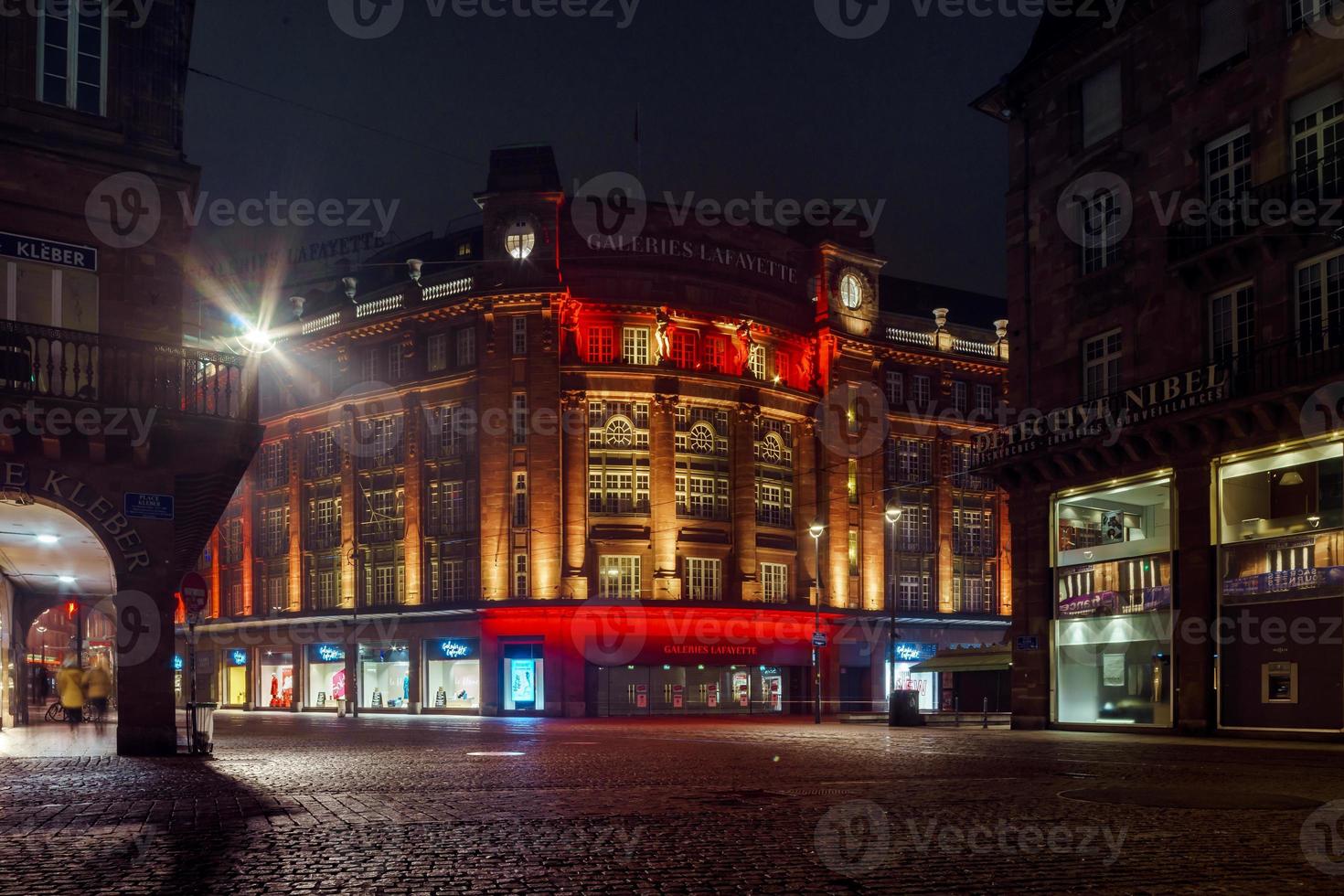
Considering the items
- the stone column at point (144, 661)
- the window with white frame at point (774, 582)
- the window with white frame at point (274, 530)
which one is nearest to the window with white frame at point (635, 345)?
the window with white frame at point (774, 582)

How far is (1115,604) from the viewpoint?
3325 centimetres

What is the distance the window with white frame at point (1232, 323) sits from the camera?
99.1ft

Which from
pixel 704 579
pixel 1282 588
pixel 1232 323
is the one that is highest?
pixel 1232 323

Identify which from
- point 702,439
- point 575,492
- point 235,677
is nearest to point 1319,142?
point 702,439

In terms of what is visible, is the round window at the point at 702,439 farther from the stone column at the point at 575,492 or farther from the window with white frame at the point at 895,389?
the window with white frame at the point at 895,389

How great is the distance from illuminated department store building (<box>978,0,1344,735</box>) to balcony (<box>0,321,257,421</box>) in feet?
70.0

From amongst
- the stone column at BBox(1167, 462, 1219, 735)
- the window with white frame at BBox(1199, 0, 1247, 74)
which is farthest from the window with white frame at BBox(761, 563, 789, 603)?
the window with white frame at BBox(1199, 0, 1247, 74)

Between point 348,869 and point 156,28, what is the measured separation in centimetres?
1577

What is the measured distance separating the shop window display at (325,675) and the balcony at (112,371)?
49577mm

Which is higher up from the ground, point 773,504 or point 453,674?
point 773,504

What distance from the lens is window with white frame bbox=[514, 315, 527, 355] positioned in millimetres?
61562

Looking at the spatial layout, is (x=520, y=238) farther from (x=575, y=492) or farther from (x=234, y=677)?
(x=234, y=677)

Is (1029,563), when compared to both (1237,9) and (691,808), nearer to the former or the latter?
(1237,9)

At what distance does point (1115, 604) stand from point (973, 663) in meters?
13.1
